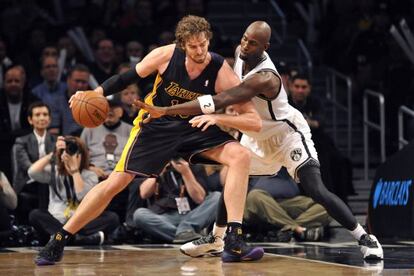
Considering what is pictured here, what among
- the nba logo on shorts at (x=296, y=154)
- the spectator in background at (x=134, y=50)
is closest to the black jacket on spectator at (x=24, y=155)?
the spectator in background at (x=134, y=50)

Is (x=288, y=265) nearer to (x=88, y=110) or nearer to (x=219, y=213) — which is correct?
(x=219, y=213)

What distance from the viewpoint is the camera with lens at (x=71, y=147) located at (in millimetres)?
9673

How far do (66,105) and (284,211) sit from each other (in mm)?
2716

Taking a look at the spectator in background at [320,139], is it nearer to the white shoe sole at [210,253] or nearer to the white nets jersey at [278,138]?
the white nets jersey at [278,138]

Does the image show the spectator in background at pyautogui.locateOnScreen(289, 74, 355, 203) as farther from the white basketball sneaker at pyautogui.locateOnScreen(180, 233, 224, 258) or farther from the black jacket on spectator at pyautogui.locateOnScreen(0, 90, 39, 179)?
the white basketball sneaker at pyautogui.locateOnScreen(180, 233, 224, 258)

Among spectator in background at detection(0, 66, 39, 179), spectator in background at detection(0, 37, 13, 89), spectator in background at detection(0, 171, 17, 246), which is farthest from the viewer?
spectator in background at detection(0, 37, 13, 89)

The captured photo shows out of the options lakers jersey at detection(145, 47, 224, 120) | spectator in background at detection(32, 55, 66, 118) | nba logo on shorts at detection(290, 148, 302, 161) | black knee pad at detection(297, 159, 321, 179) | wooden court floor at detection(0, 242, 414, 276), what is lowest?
wooden court floor at detection(0, 242, 414, 276)

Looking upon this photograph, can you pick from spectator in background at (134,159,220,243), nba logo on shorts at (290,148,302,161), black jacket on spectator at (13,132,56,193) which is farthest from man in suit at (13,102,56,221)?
nba logo on shorts at (290,148,302,161)

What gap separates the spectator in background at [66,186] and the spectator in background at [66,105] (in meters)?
1.16

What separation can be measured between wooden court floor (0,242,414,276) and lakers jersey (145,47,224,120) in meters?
1.11

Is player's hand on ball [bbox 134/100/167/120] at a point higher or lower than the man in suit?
higher

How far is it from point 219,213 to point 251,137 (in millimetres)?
681

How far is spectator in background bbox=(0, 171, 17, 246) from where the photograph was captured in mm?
9375

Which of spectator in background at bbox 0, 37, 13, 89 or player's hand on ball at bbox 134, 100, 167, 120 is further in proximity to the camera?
spectator in background at bbox 0, 37, 13, 89
